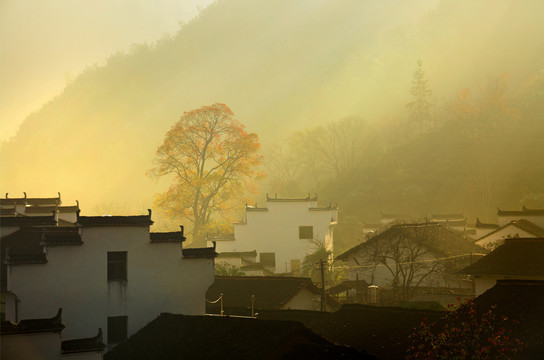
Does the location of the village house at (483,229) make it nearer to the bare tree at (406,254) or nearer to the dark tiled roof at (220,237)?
the bare tree at (406,254)

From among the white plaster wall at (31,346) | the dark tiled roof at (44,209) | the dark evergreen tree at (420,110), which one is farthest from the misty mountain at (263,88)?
the white plaster wall at (31,346)

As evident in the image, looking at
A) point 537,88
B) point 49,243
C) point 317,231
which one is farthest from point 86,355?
point 537,88

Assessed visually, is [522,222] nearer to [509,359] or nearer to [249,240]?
[249,240]

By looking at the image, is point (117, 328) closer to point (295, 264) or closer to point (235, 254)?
point (235, 254)

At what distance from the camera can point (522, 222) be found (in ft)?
186

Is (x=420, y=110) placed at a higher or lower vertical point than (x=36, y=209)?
higher

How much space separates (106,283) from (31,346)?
30.9 feet

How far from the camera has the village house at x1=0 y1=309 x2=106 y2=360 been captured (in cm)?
2353

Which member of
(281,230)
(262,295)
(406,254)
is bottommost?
(262,295)

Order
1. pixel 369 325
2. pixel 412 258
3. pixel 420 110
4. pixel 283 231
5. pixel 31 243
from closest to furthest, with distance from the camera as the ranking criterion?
pixel 369 325
pixel 31 243
pixel 412 258
pixel 283 231
pixel 420 110

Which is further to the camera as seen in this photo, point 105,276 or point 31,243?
point 31,243

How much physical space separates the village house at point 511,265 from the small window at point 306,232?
102 ft

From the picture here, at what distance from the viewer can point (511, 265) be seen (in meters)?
35.3

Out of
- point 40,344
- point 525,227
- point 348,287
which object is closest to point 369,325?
point 40,344
